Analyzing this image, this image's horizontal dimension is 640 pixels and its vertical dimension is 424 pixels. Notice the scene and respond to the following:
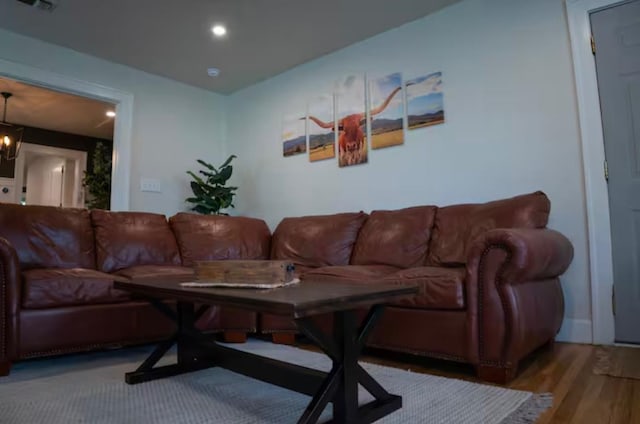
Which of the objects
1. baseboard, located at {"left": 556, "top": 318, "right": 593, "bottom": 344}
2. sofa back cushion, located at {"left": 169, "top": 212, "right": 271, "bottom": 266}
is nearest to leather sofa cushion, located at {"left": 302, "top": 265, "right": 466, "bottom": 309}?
baseboard, located at {"left": 556, "top": 318, "right": 593, "bottom": 344}

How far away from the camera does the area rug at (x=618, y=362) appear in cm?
183

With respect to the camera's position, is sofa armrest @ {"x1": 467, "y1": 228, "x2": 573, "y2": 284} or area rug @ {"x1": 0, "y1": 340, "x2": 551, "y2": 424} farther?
sofa armrest @ {"x1": 467, "y1": 228, "x2": 573, "y2": 284}

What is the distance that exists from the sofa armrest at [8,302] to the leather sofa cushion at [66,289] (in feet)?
0.20

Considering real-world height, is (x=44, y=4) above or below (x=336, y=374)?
above

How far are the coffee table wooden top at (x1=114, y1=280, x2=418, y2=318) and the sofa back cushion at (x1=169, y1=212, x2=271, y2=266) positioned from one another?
1603 millimetres

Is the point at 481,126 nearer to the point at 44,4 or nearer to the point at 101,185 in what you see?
the point at 44,4

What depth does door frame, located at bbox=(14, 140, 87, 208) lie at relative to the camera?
6109 millimetres

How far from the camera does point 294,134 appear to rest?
4039 millimetres

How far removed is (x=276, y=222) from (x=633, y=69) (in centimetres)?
301

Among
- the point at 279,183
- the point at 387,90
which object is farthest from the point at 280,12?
the point at 279,183

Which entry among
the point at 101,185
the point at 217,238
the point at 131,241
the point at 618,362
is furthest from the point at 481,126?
the point at 101,185

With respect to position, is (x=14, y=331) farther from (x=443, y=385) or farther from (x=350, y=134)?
(x=350, y=134)

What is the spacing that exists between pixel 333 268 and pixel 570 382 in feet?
4.31

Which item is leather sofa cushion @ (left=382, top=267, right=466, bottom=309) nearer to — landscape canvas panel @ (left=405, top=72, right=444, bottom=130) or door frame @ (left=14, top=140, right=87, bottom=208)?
landscape canvas panel @ (left=405, top=72, right=444, bottom=130)
